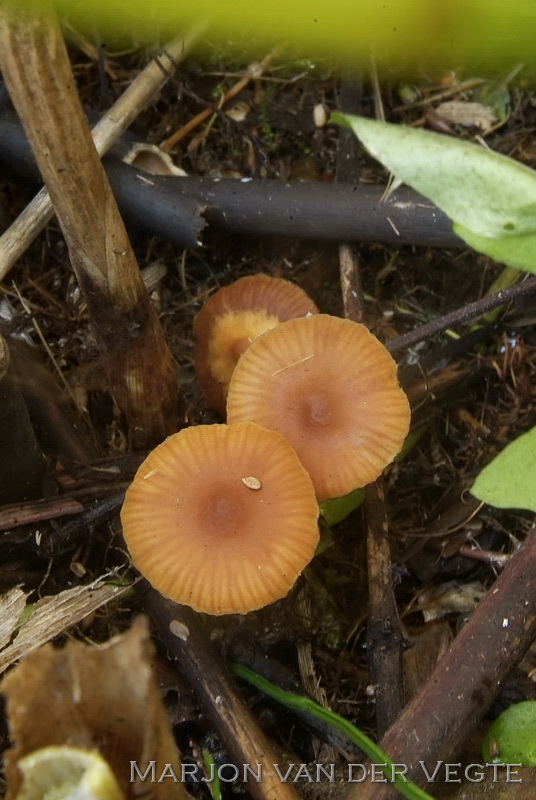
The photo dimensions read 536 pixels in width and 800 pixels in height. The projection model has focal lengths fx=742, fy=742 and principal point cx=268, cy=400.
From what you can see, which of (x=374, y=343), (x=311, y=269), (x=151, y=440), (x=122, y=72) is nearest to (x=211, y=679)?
(x=151, y=440)

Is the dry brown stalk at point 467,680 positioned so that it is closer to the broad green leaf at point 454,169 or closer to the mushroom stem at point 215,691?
the mushroom stem at point 215,691

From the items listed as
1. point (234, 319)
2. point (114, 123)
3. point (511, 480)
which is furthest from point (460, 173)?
point (114, 123)

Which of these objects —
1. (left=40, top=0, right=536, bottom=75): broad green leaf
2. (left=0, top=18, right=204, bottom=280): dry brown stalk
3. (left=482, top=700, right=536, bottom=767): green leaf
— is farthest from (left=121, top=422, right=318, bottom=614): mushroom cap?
(left=40, top=0, right=536, bottom=75): broad green leaf

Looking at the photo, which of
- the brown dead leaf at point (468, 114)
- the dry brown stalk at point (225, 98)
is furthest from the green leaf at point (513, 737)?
the dry brown stalk at point (225, 98)

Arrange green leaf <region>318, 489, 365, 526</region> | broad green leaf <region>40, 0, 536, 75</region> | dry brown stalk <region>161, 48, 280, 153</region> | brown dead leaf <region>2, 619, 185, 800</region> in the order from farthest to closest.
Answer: dry brown stalk <region>161, 48, 280, 153</region> < green leaf <region>318, 489, 365, 526</region> < brown dead leaf <region>2, 619, 185, 800</region> < broad green leaf <region>40, 0, 536, 75</region>

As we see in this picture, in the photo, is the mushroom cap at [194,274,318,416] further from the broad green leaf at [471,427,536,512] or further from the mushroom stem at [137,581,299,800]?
the broad green leaf at [471,427,536,512]

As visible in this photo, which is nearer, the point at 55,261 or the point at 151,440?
the point at 151,440

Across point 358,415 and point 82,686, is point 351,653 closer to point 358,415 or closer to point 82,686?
point 358,415

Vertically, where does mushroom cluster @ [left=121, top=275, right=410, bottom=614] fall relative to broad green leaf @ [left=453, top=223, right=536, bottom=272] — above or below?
below
